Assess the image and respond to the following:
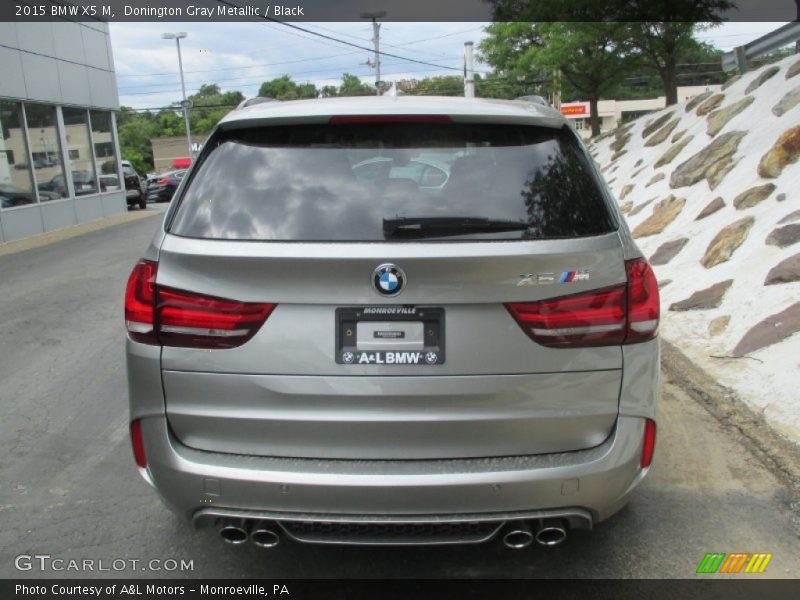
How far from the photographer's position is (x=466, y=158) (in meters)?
2.70

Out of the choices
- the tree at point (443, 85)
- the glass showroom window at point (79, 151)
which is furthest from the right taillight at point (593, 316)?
the tree at point (443, 85)

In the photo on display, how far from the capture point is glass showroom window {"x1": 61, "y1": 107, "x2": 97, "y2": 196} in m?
20.9

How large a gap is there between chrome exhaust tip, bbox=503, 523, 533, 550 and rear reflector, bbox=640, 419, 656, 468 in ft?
1.67

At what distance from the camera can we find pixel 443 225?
2.50 metres

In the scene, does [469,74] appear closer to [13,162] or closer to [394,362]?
[13,162]

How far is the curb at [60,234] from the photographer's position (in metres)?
15.4

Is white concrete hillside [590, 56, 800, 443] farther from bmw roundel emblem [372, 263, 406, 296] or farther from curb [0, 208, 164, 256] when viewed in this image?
curb [0, 208, 164, 256]

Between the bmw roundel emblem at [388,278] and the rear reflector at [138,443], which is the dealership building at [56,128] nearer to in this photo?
the rear reflector at [138,443]

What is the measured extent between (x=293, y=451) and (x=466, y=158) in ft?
4.17

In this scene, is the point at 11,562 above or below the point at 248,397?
below

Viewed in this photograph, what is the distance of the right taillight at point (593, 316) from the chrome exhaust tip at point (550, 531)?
26.0 inches

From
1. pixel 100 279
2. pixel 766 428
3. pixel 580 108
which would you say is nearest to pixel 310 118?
pixel 766 428

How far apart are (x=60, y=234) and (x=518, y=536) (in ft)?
59.6

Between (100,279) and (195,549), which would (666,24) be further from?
(195,549)
